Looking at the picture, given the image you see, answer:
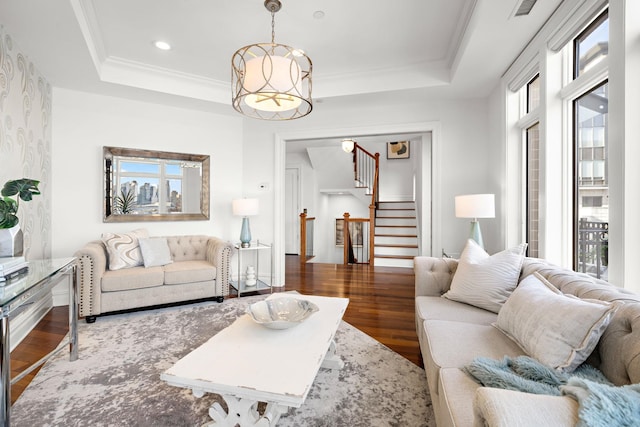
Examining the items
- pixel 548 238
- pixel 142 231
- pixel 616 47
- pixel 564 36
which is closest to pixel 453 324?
pixel 548 238

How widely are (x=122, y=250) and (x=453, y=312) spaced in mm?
3460

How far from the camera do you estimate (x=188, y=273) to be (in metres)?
3.44

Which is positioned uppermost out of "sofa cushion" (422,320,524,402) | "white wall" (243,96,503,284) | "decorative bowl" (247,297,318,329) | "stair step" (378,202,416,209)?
"white wall" (243,96,503,284)

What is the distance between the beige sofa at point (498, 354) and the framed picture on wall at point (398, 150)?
6750 mm

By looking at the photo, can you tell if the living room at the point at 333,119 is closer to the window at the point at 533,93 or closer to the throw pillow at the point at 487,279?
the window at the point at 533,93

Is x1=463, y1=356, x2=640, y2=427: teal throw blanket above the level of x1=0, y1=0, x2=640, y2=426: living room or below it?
below

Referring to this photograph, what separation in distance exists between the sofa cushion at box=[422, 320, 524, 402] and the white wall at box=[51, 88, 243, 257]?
3590 mm

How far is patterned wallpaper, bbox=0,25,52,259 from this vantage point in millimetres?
2518

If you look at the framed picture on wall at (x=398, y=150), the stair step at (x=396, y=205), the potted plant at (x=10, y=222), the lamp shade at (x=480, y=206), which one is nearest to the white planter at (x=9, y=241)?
the potted plant at (x=10, y=222)

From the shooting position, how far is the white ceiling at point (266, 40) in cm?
241

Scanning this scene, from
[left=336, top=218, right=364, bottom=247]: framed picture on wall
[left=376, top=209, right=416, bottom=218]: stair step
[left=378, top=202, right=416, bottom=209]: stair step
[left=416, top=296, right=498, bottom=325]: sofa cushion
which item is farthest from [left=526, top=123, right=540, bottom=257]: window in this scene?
[left=336, top=218, right=364, bottom=247]: framed picture on wall

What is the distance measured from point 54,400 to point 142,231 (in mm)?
2284

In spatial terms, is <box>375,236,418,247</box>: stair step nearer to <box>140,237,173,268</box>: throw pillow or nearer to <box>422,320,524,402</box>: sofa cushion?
<box>140,237,173,268</box>: throw pillow

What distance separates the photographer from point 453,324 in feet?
5.88
